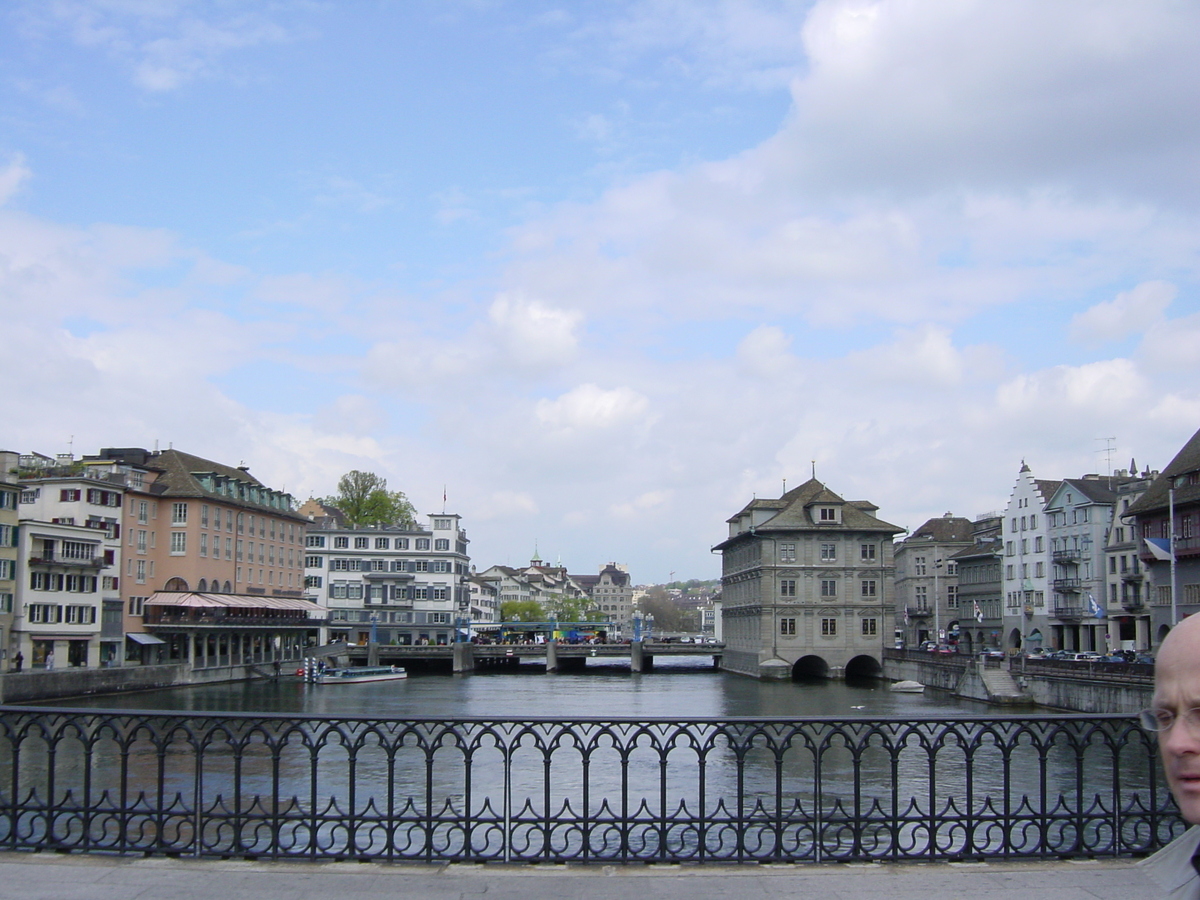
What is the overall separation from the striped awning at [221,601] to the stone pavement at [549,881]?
70518mm

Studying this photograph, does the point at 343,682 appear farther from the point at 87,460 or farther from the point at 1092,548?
the point at 1092,548

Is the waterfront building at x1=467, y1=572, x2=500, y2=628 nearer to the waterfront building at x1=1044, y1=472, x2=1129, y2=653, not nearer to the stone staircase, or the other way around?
the waterfront building at x1=1044, y1=472, x2=1129, y2=653

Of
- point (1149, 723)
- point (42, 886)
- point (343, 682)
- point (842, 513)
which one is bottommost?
point (343, 682)

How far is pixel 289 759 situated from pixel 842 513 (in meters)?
57.7

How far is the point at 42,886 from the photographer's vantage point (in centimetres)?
882

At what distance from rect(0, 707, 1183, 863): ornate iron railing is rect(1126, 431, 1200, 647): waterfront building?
25593mm

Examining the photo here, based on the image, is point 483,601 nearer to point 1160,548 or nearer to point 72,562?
point 72,562

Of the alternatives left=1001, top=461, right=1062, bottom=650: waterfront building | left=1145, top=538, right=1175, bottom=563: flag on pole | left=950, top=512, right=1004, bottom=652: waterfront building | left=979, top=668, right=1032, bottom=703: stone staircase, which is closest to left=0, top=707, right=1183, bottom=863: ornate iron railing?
left=979, top=668, right=1032, bottom=703: stone staircase

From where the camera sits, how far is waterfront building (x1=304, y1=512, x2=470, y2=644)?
114750 mm

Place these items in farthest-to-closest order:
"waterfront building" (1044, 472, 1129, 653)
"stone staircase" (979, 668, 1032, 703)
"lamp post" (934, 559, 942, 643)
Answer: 1. "lamp post" (934, 559, 942, 643)
2. "waterfront building" (1044, 472, 1129, 653)
3. "stone staircase" (979, 668, 1032, 703)

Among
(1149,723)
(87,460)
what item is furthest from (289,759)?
(87,460)

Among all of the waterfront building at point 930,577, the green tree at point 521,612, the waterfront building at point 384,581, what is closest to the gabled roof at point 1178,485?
the waterfront building at point 930,577

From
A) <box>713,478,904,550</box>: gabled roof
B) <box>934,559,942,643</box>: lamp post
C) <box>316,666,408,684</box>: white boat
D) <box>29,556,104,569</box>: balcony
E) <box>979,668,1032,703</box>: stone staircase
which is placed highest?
<box>713,478,904,550</box>: gabled roof

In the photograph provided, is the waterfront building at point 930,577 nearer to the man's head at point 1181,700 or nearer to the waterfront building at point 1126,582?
the waterfront building at point 1126,582
